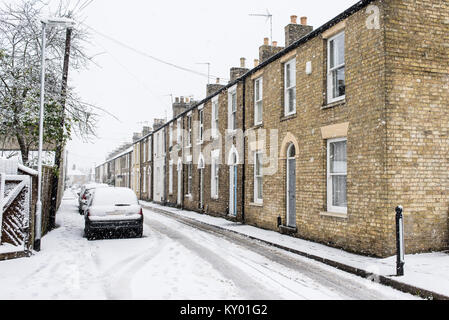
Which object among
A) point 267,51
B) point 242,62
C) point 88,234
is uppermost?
point 242,62

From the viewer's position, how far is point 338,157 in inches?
412

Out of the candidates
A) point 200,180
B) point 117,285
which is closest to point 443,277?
point 117,285

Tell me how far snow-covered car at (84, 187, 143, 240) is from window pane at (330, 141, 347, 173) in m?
5.91

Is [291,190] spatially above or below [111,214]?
above

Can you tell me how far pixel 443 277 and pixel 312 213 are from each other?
4.68m

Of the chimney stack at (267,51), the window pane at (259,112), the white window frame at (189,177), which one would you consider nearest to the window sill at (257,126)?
the window pane at (259,112)

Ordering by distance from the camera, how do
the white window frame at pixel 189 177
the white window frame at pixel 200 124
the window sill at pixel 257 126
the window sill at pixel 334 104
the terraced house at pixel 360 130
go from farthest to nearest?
1. the white window frame at pixel 189 177
2. the white window frame at pixel 200 124
3. the window sill at pixel 257 126
4. the window sill at pixel 334 104
5. the terraced house at pixel 360 130

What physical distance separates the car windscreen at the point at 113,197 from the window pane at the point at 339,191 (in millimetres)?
5991

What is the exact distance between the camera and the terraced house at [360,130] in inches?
341

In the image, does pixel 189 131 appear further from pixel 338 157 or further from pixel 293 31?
pixel 338 157

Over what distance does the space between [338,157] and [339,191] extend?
34.6 inches

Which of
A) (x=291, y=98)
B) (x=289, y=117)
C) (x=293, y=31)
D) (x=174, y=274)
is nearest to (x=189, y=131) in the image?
(x=293, y=31)

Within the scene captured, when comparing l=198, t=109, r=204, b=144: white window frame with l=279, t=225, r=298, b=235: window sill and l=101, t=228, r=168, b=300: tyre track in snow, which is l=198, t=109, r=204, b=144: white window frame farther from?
l=101, t=228, r=168, b=300: tyre track in snow

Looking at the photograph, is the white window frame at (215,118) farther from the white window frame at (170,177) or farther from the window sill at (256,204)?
the white window frame at (170,177)
